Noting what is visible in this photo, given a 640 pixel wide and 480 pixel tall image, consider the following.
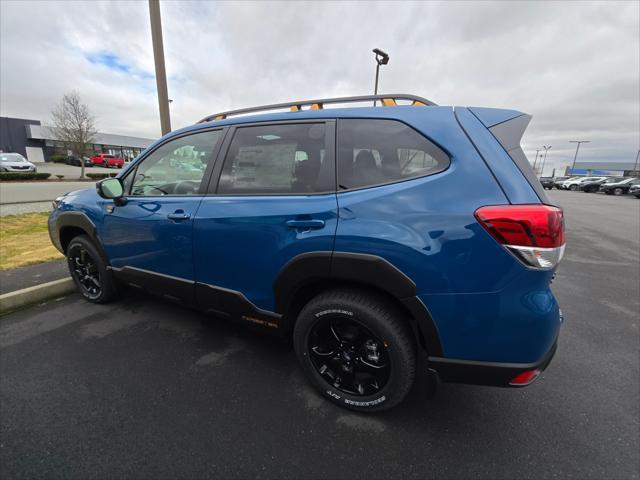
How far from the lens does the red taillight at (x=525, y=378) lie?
1569 mm

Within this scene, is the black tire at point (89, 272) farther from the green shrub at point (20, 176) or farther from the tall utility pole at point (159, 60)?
the green shrub at point (20, 176)

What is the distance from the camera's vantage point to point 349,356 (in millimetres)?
1990

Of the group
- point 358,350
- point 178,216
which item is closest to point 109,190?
point 178,216

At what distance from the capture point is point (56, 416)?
192cm

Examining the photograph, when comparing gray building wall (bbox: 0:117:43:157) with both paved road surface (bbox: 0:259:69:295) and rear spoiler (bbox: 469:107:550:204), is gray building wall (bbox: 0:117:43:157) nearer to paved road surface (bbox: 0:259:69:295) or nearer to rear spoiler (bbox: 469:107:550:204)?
paved road surface (bbox: 0:259:69:295)

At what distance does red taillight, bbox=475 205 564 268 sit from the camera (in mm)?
1434

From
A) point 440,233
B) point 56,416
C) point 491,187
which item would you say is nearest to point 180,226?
point 56,416

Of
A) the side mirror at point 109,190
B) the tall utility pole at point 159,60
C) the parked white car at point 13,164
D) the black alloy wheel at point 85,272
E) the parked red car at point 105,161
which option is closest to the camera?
the side mirror at point 109,190

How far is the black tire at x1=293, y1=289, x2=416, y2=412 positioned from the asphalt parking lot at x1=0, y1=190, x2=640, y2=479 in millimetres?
150

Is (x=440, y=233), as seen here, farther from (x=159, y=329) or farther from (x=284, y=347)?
(x=159, y=329)

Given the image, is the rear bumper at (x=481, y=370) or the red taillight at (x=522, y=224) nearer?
the red taillight at (x=522, y=224)

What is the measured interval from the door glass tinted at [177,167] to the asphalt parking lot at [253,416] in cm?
132

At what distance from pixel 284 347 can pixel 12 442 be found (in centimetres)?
172

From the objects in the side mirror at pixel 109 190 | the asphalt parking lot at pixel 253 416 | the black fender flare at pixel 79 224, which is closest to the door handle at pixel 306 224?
the asphalt parking lot at pixel 253 416
